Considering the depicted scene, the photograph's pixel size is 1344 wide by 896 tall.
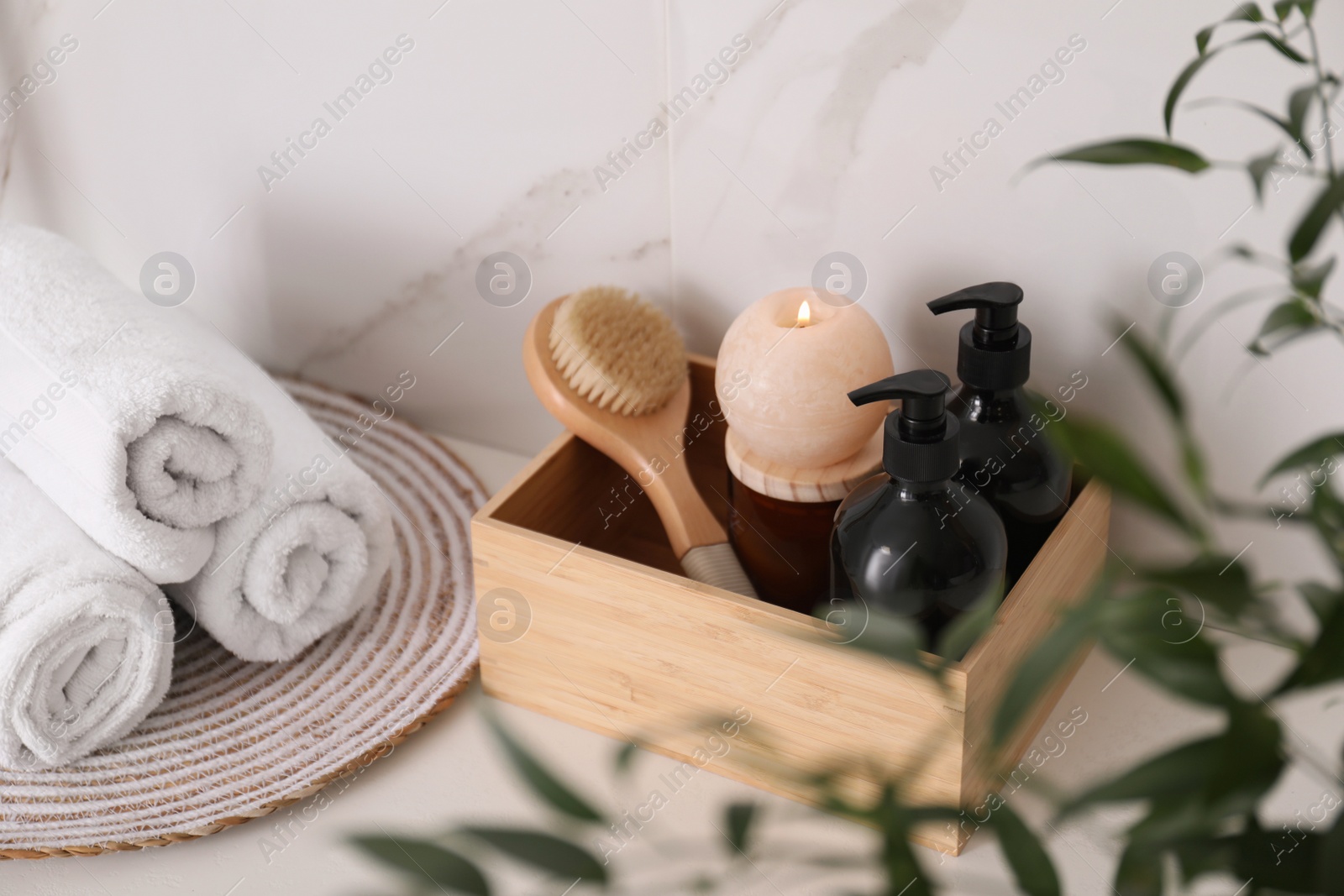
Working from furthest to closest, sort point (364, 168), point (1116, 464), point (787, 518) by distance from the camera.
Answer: point (364, 168) < point (787, 518) < point (1116, 464)

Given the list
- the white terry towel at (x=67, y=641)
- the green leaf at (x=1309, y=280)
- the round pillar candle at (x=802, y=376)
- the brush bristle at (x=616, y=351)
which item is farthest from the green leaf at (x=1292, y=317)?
the white terry towel at (x=67, y=641)

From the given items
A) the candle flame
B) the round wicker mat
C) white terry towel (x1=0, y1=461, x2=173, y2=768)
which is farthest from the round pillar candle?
A: white terry towel (x1=0, y1=461, x2=173, y2=768)

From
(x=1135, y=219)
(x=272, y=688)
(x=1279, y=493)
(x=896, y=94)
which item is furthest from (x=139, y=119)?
(x=1279, y=493)

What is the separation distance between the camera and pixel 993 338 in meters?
0.60

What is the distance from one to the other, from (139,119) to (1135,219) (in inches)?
27.9

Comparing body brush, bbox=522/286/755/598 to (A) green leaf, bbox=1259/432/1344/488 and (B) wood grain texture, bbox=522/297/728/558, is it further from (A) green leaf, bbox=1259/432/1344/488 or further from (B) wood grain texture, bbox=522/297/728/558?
(A) green leaf, bbox=1259/432/1344/488

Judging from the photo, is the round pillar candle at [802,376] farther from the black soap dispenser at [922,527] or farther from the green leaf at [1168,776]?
the green leaf at [1168,776]

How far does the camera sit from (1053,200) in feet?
2.03

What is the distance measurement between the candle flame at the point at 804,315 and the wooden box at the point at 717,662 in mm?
145

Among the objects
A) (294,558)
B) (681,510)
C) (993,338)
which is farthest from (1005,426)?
(294,558)

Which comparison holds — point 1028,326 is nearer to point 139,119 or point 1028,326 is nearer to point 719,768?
point 719,768

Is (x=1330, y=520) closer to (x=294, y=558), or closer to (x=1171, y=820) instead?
(x=1171, y=820)

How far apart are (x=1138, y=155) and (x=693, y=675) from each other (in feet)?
1.16

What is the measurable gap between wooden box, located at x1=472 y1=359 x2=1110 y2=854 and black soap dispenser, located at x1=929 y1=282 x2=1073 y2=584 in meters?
0.02
